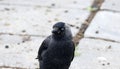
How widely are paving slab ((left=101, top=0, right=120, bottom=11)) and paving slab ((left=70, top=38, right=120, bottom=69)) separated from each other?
4.55ft

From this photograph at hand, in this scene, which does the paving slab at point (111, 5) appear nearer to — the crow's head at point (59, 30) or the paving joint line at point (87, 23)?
the paving joint line at point (87, 23)

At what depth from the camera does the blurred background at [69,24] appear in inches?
204

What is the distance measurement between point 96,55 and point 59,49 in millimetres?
1270

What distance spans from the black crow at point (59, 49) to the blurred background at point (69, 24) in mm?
758

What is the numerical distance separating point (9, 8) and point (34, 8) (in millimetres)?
400

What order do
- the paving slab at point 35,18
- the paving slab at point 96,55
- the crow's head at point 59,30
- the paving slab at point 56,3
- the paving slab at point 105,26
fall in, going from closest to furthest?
the crow's head at point 59,30
the paving slab at point 96,55
the paving slab at point 105,26
the paving slab at point 35,18
the paving slab at point 56,3

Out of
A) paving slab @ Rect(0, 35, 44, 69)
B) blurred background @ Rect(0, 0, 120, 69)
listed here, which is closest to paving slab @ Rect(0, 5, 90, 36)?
blurred background @ Rect(0, 0, 120, 69)

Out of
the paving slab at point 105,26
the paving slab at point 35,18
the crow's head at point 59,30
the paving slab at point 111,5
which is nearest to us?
the crow's head at point 59,30

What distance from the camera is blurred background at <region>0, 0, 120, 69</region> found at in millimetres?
5176

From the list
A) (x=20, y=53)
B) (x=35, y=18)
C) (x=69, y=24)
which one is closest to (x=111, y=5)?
(x=69, y=24)

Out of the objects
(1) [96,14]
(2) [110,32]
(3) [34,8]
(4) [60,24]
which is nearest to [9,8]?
(3) [34,8]

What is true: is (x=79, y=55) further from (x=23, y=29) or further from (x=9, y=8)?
(x=9, y=8)

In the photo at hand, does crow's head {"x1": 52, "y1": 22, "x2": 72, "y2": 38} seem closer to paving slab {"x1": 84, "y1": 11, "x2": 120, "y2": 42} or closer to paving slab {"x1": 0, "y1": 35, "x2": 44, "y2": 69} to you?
paving slab {"x1": 0, "y1": 35, "x2": 44, "y2": 69}

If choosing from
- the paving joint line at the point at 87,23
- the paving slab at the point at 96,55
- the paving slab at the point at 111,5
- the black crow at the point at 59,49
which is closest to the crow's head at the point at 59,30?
the black crow at the point at 59,49
